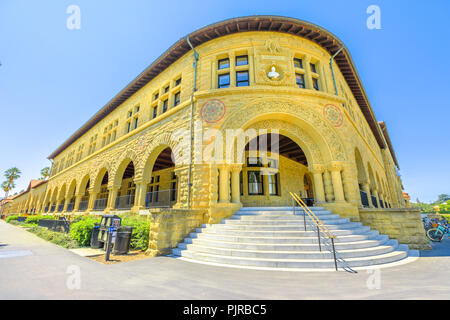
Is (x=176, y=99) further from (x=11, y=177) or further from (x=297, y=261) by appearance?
(x=11, y=177)

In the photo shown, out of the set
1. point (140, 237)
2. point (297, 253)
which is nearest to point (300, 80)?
point (297, 253)

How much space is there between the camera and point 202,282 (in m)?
3.98

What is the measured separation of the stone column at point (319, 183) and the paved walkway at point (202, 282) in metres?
4.19

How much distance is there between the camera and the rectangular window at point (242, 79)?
10.9 m

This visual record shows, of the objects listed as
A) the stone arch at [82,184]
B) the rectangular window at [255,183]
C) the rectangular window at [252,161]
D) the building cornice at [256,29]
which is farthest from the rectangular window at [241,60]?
the stone arch at [82,184]

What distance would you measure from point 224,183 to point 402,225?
7635 millimetres

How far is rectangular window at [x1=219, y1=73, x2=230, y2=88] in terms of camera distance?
11.0 meters

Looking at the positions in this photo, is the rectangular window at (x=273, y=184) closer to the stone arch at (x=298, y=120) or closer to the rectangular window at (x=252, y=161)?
the rectangular window at (x=252, y=161)

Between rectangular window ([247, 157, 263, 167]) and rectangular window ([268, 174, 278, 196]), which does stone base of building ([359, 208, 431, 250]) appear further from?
rectangular window ([247, 157, 263, 167])

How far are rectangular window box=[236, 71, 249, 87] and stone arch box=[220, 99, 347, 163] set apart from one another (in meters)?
1.79

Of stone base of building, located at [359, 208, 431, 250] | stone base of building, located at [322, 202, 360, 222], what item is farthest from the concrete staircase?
stone base of building, located at [359, 208, 431, 250]
